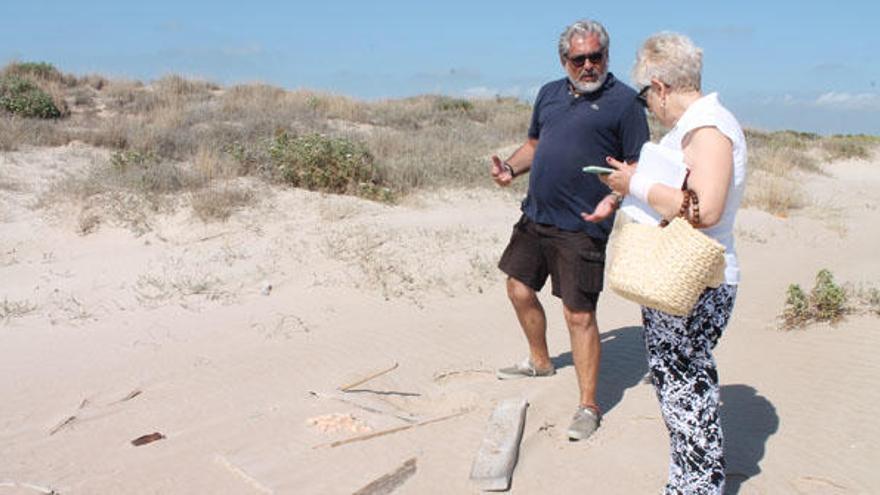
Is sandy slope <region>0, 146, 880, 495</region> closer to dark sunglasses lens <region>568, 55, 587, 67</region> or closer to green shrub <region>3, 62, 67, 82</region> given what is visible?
dark sunglasses lens <region>568, 55, 587, 67</region>

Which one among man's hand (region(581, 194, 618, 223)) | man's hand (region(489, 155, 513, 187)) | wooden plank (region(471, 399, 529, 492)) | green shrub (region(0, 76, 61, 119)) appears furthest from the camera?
green shrub (region(0, 76, 61, 119))

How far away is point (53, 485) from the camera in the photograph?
12.3 feet

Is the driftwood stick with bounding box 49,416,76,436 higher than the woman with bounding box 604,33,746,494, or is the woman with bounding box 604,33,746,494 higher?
the woman with bounding box 604,33,746,494

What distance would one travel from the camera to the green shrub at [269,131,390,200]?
910cm

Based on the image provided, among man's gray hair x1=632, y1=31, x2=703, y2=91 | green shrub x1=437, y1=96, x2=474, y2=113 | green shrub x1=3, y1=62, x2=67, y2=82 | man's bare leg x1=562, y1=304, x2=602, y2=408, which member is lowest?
man's bare leg x1=562, y1=304, x2=602, y2=408

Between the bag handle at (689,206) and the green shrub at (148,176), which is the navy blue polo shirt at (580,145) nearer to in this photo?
the bag handle at (689,206)

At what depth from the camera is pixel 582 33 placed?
405 cm

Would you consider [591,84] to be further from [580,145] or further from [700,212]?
[700,212]

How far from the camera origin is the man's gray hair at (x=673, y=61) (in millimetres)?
2887

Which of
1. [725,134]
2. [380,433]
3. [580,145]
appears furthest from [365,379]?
[725,134]

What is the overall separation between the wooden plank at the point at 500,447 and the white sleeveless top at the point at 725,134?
1.44m

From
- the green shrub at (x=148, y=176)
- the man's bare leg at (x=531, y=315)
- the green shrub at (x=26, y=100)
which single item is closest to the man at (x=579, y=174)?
the man's bare leg at (x=531, y=315)

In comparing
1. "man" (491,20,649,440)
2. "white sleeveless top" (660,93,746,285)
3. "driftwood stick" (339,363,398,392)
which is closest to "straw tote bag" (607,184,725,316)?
"white sleeveless top" (660,93,746,285)

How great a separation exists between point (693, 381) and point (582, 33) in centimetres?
181
